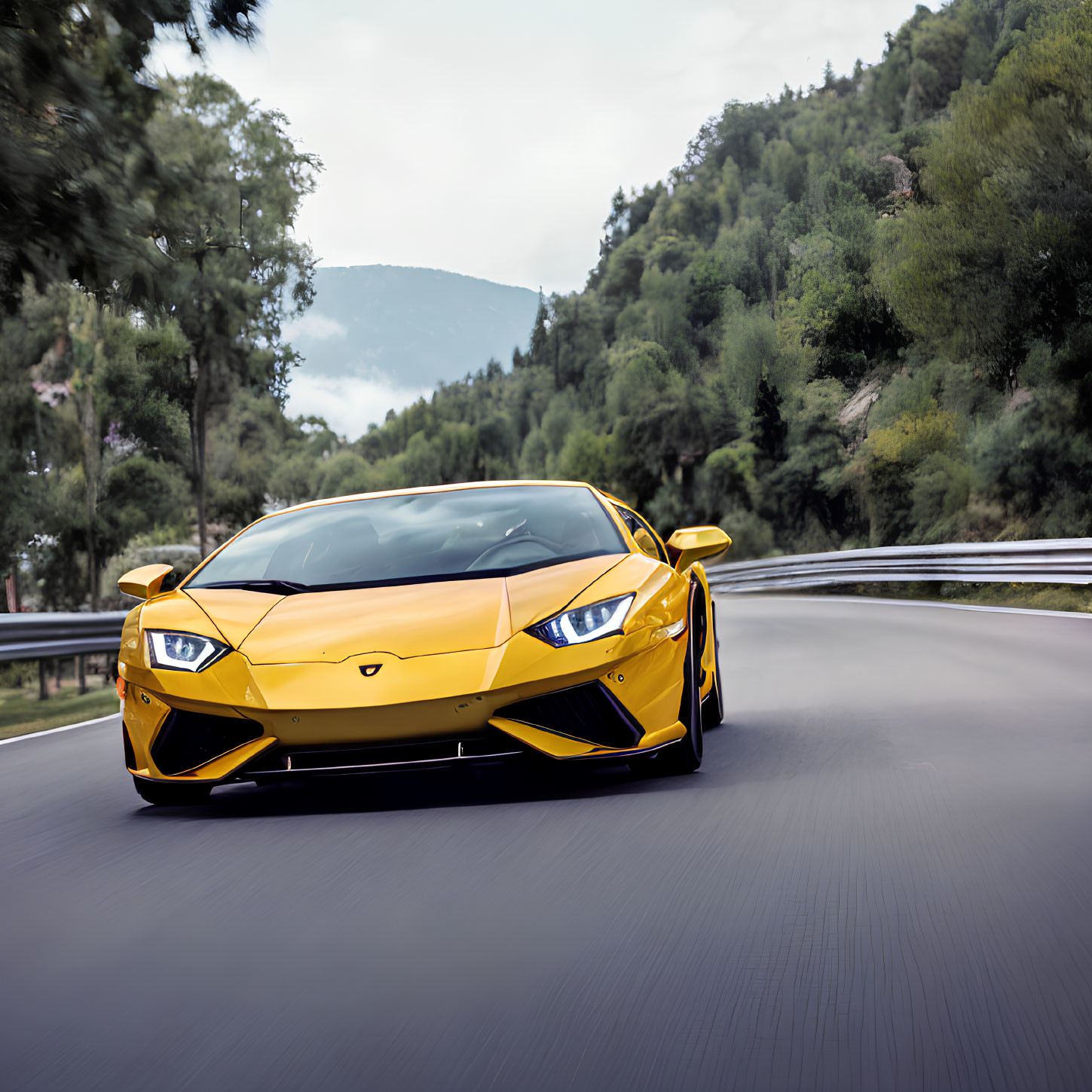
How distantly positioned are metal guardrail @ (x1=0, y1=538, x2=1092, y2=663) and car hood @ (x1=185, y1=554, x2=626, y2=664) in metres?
5.23

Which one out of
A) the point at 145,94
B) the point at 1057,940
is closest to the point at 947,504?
the point at 145,94

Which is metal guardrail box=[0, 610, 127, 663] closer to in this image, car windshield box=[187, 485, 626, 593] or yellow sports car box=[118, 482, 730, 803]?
car windshield box=[187, 485, 626, 593]

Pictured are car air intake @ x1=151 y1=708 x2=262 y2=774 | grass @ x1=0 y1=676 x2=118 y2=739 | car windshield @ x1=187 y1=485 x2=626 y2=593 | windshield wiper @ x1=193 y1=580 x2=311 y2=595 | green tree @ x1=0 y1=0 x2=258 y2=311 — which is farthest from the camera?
grass @ x1=0 y1=676 x2=118 y2=739

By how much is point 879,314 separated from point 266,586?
33256mm

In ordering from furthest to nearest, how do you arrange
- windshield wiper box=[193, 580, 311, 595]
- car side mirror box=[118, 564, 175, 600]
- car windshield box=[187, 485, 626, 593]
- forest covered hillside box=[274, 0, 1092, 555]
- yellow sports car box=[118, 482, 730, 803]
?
forest covered hillside box=[274, 0, 1092, 555] → car side mirror box=[118, 564, 175, 600] → car windshield box=[187, 485, 626, 593] → windshield wiper box=[193, 580, 311, 595] → yellow sports car box=[118, 482, 730, 803]

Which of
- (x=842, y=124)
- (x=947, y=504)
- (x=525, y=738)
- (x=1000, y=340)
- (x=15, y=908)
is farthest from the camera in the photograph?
(x=842, y=124)

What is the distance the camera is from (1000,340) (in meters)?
28.0

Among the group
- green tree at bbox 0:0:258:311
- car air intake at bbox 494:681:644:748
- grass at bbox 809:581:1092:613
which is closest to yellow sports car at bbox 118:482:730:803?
car air intake at bbox 494:681:644:748

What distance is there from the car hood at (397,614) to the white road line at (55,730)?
11.4 feet

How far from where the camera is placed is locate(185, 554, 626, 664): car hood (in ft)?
15.3

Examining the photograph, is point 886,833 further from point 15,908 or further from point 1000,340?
point 1000,340

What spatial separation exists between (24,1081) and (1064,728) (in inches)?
207

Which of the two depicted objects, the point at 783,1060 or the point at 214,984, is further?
the point at 214,984

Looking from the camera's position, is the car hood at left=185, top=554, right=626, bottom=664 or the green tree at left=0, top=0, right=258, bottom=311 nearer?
the car hood at left=185, top=554, right=626, bottom=664
